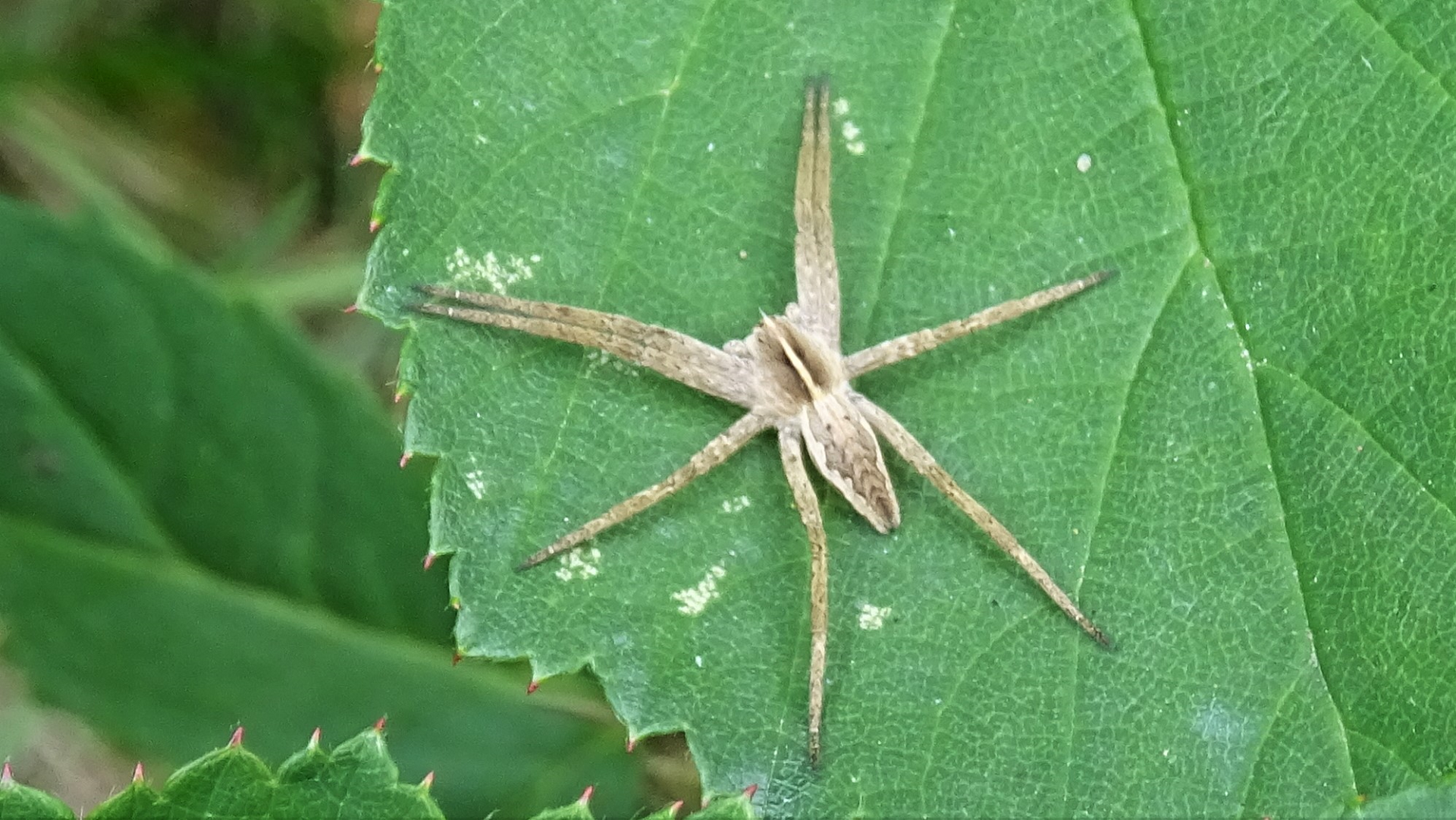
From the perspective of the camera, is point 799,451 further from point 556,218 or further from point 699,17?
point 699,17

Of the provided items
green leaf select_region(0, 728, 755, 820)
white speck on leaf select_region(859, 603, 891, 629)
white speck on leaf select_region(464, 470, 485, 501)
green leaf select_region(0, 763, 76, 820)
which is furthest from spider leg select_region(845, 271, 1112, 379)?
green leaf select_region(0, 763, 76, 820)

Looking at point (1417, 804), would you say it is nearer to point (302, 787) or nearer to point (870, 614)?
Result: point (870, 614)

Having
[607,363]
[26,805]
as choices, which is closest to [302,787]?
[26,805]

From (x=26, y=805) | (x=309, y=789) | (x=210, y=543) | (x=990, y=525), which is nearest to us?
(x=26, y=805)

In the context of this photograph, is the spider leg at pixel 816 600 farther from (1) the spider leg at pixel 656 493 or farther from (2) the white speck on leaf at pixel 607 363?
(2) the white speck on leaf at pixel 607 363

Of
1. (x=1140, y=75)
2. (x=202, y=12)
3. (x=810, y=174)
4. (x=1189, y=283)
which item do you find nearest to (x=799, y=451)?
(x=810, y=174)

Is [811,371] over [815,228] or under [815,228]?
under

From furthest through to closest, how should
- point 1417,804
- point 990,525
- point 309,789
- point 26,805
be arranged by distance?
point 990,525 < point 1417,804 < point 309,789 < point 26,805
